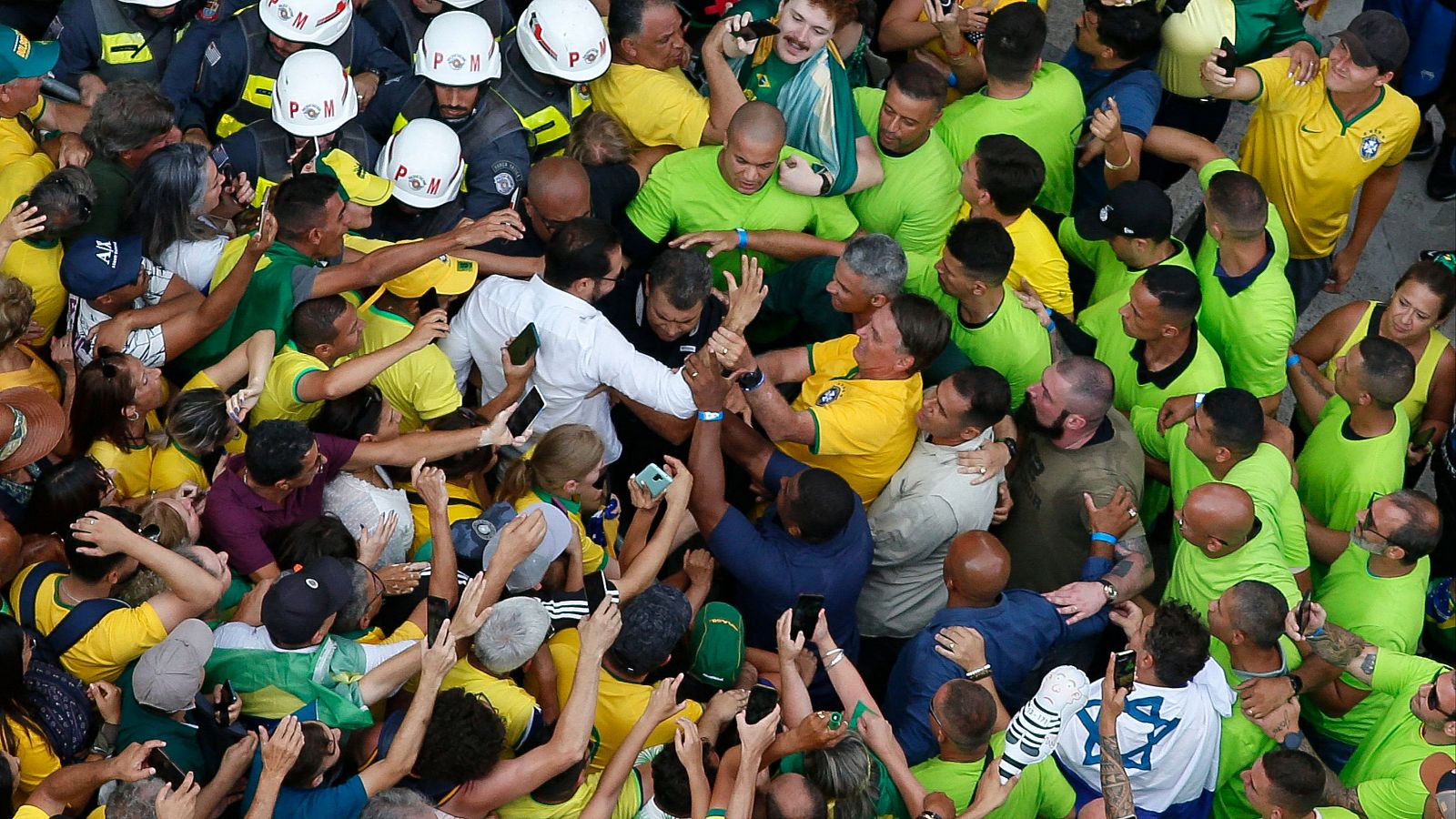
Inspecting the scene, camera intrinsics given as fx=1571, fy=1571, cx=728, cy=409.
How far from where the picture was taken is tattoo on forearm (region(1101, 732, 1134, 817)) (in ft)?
16.2

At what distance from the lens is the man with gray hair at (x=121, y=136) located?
587cm

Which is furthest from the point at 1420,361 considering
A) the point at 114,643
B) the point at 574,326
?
the point at 114,643

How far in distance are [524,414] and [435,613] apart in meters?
1.14

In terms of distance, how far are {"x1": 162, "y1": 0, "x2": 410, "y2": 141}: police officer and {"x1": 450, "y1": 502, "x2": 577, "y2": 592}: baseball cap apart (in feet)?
7.63

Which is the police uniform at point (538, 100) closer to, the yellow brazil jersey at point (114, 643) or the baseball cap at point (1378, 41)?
the yellow brazil jersey at point (114, 643)

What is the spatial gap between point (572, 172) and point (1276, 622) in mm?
3053

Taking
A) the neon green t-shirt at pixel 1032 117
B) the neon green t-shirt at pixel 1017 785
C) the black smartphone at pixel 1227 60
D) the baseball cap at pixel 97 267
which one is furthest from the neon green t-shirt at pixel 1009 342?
the baseball cap at pixel 97 267

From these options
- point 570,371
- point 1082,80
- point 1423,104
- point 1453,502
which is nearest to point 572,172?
point 570,371

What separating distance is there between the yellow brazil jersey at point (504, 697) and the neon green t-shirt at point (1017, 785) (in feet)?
4.31

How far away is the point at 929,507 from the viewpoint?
5.86m

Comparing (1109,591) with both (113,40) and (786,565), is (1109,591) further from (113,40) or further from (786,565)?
(113,40)

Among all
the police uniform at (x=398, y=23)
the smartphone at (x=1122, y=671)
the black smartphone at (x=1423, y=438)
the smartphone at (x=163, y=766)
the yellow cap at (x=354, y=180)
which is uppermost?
the yellow cap at (x=354, y=180)

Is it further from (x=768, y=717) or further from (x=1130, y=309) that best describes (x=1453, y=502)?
(x=768, y=717)

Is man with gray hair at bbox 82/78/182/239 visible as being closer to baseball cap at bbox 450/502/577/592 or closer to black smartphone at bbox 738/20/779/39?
baseball cap at bbox 450/502/577/592
